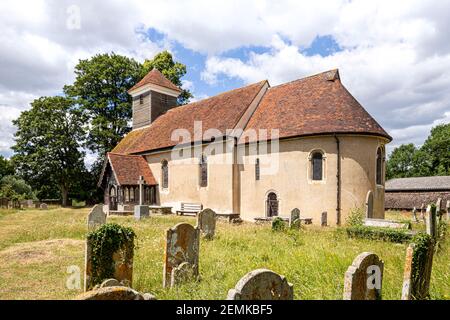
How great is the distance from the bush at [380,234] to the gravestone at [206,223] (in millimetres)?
5212

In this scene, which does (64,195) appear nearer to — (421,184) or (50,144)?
(50,144)

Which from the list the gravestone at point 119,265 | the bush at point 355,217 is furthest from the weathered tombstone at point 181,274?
the bush at point 355,217

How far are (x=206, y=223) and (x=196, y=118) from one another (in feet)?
44.8

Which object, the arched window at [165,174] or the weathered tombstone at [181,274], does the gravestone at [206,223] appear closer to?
the weathered tombstone at [181,274]

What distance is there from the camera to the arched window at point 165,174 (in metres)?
24.4

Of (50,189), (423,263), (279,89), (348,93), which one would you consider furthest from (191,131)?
(50,189)

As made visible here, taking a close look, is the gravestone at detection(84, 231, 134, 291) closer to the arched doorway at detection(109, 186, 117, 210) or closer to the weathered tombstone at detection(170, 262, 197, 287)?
the weathered tombstone at detection(170, 262, 197, 287)

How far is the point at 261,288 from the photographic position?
12.6 feet

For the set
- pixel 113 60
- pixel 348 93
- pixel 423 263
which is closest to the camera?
pixel 423 263

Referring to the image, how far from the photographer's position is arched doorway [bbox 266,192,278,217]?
59.5 ft

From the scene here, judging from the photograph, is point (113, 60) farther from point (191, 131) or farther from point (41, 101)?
point (191, 131)

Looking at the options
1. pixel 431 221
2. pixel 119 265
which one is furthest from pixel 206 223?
pixel 431 221
